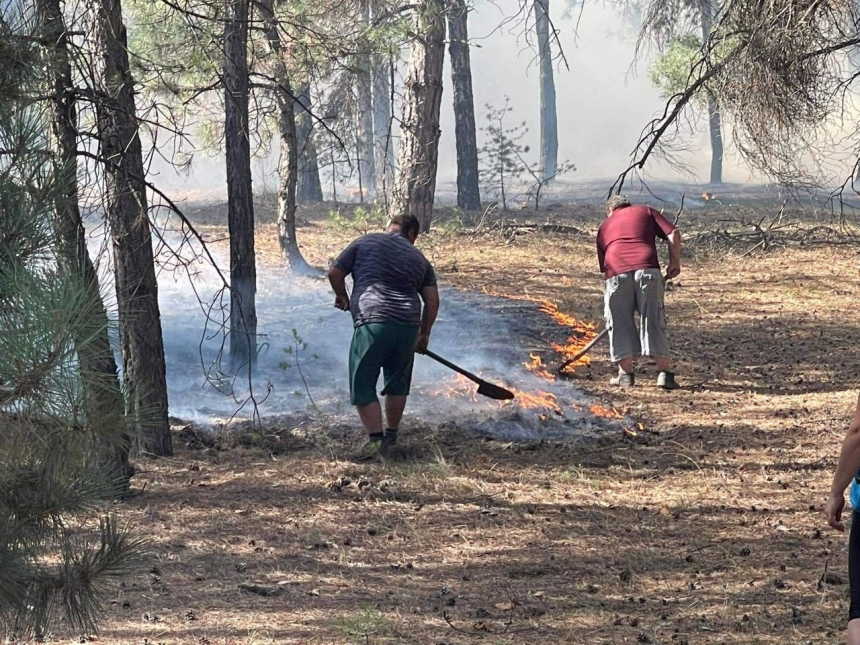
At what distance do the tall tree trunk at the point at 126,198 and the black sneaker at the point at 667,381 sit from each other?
4.82 meters

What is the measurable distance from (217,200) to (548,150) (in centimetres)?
1748

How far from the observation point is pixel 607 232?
10.2 m

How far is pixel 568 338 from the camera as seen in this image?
12.2 metres

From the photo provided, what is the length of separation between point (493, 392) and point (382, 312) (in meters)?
1.60

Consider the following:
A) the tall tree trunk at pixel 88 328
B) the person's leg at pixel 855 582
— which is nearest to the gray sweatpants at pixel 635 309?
the person's leg at pixel 855 582

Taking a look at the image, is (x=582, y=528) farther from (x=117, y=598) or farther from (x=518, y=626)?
(x=117, y=598)

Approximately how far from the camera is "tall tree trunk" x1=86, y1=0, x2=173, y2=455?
677 centimetres

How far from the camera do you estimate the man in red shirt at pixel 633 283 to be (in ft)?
32.8

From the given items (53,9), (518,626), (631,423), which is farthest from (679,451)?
(53,9)

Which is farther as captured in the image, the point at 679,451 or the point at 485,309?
the point at 485,309

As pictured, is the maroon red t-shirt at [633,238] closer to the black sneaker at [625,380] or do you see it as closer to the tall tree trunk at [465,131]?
the black sneaker at [625,380]

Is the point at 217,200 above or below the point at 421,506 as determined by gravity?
above

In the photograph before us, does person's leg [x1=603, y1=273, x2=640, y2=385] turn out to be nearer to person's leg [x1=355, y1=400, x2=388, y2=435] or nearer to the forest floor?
the forest floor

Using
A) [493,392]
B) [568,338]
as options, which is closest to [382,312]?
[493,392]
